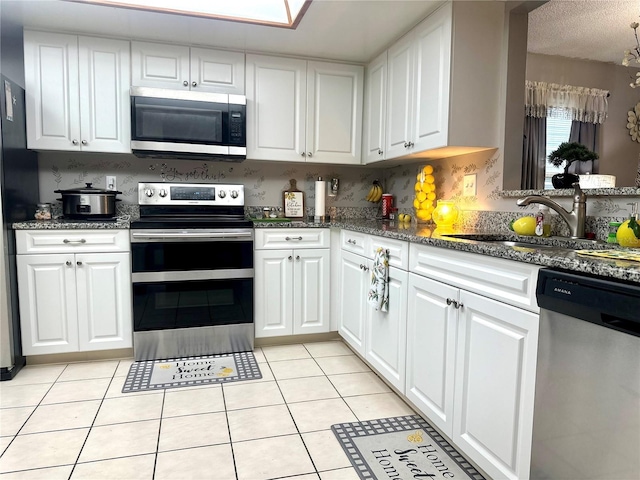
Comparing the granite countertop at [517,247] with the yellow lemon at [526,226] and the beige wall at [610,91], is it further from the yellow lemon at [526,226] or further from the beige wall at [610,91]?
the beige wall at [610,91]

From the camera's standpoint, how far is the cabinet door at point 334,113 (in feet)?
10.3

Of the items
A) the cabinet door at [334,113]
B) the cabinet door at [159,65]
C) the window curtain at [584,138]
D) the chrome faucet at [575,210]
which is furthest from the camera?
the cabinet door at [334,113]

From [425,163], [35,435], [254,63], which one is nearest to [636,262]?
[425,163]

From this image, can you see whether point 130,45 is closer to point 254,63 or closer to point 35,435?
point 254,63

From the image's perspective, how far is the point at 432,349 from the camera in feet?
5.91

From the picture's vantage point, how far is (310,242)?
2965 mm

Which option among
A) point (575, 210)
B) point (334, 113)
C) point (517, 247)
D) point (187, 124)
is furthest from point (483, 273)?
point (187, 124)

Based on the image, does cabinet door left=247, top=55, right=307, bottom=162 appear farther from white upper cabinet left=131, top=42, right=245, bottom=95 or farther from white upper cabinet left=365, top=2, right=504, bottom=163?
white upper cabinet left=365, top=2, right=504, bottom=163

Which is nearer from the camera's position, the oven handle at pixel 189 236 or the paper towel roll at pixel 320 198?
the oven handle at pixel 189 236

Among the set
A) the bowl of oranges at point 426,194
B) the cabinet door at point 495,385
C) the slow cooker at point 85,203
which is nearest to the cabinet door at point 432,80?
the bowl of oranges at point 426,194

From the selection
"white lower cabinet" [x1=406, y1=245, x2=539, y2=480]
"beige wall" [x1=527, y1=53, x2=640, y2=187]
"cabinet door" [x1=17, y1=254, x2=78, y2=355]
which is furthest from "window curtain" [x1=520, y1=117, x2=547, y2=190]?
"cabinet door" [x1=17, y1=254, x2=78, y2=355]

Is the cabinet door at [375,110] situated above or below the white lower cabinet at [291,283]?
above

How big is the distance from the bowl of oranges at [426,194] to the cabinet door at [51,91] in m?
2.29

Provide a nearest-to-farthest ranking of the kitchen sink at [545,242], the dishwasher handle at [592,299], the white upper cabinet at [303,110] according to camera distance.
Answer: the dishwasher handle at [592,299], the kitchen sink at [545,242], the white upper cabinet at [303,110]
